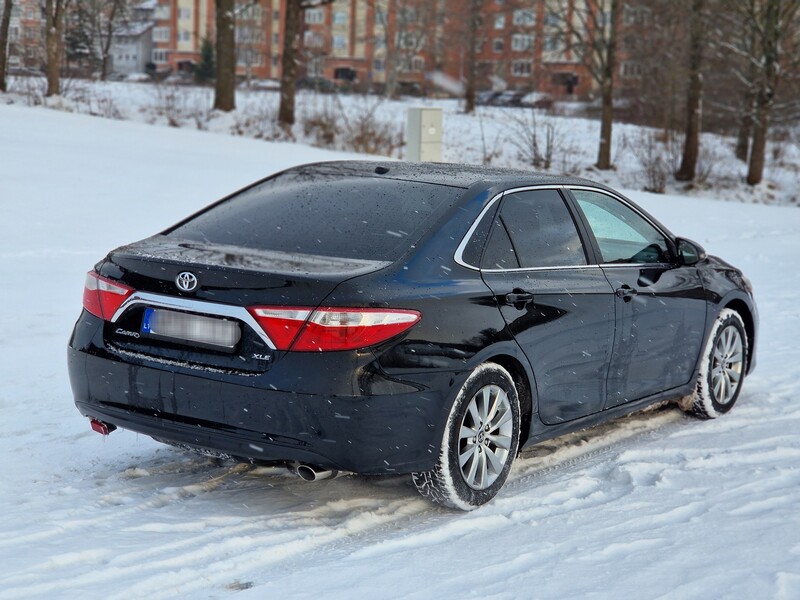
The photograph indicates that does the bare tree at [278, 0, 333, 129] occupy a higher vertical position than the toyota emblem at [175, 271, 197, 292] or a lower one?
higher

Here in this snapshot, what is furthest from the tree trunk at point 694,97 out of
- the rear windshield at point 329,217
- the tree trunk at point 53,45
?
the rear windshield at point 329,217

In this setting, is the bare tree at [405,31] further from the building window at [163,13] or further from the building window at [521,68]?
the building window at [163,13]

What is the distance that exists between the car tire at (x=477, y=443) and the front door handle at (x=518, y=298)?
31 cm

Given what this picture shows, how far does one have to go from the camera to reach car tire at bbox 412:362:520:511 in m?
4.79

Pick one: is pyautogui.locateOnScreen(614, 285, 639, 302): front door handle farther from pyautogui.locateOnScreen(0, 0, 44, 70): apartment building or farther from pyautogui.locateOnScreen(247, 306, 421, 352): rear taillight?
pyautogui.locateOnScreen(0, 0, 44, 70): apartment building

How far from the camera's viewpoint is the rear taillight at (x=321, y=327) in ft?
14.4

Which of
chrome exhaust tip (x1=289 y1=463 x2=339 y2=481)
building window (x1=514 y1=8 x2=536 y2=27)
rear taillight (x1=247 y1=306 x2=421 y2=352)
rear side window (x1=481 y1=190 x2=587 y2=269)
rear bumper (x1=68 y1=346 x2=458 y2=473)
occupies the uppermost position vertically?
building window (x1=514 y1=8 x2=536 y2=27)

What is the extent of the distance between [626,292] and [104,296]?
2706mm

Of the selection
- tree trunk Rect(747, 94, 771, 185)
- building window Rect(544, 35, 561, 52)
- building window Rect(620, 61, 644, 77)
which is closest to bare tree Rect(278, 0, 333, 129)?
building window Rect(544, 35, 561, 52)

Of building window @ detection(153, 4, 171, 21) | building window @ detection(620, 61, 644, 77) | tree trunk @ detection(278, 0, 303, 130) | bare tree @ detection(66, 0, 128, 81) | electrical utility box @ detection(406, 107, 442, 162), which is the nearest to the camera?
electrical utility box @ detection(406, 107, 442, 162)

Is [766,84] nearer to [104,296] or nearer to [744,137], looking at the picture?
[744,137]

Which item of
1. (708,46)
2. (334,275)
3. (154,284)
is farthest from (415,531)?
(708,46)

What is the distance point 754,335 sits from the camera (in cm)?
732

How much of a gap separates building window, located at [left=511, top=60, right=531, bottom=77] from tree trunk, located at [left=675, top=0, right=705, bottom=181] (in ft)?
92.4
